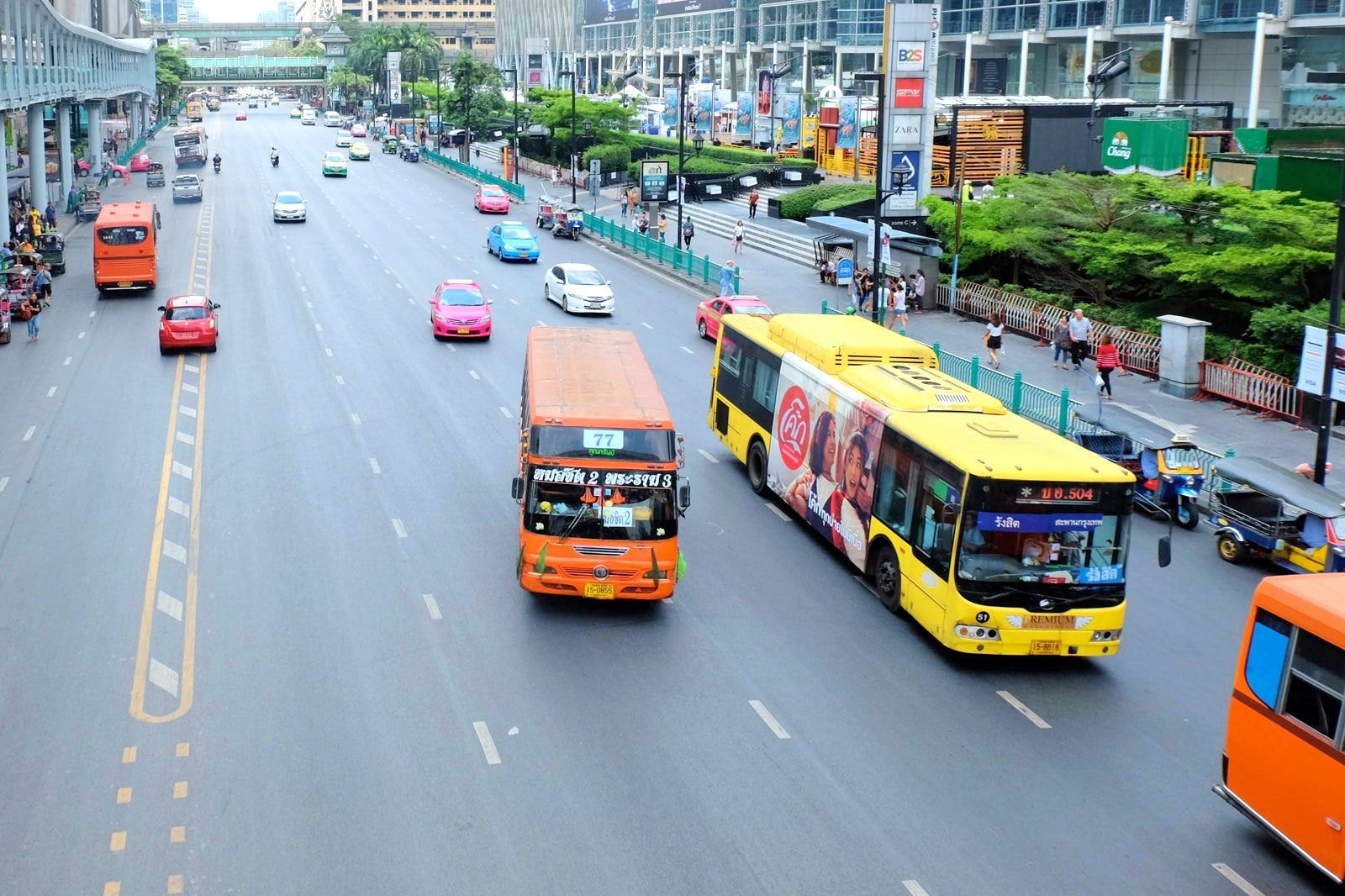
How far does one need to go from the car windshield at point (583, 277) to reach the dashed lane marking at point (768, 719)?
27.9 m

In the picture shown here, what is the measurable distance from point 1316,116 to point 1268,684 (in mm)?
59708

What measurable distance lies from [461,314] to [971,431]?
21.8 metres

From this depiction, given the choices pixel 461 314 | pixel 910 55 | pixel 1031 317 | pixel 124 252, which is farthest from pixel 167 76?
pixel 1031 317

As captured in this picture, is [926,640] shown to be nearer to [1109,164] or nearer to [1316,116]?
[1109,164]

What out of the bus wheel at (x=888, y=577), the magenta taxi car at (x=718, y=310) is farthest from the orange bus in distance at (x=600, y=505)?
the magenta taxi car at (x=718, y=310)

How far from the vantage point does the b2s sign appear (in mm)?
46875

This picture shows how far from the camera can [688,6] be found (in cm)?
12756

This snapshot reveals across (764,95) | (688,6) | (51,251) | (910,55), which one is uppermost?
(688,6)

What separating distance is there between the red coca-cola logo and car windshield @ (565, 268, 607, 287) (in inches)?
800

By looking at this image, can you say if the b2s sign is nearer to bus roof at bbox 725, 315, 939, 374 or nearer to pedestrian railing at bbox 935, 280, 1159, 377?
pedestrian railing at bbox 935, 280, 1159, 377

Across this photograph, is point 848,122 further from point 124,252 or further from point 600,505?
point 600,505

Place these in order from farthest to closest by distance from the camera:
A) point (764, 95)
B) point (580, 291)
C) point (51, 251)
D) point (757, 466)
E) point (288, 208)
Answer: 1. point (764, 95)
2. point (288, 208)
3. point (51, 251)
4. point (580, 291)
5. point (757, 466)

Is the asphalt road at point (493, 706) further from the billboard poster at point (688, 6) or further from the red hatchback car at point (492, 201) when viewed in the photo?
the billboard poster at point (688, 6)

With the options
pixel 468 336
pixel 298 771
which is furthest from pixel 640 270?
pixel 298 771
